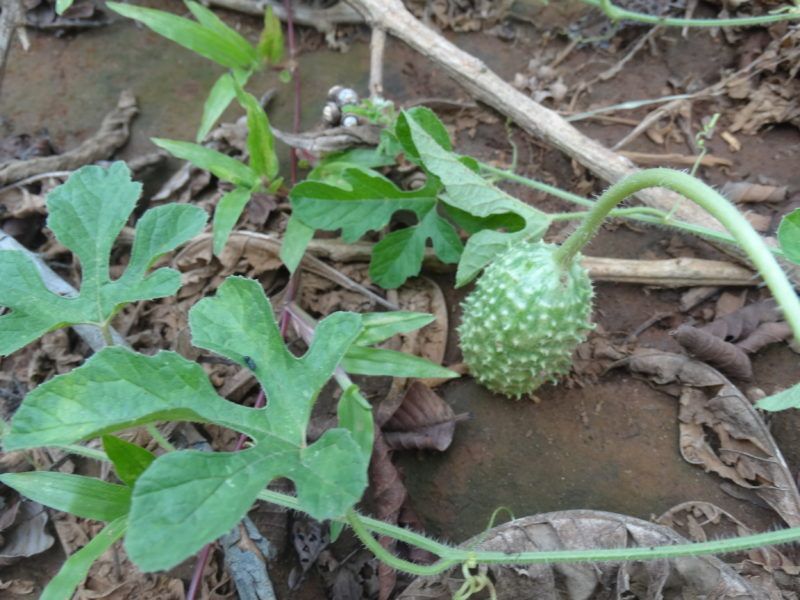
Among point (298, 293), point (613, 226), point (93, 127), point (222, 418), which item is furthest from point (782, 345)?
point (93, 127)

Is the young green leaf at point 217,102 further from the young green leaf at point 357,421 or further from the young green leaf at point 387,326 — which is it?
the young green leaf at point 357,421

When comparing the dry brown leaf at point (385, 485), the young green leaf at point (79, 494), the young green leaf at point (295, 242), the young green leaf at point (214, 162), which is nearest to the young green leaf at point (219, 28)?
the young green leaf at point (214, 162)

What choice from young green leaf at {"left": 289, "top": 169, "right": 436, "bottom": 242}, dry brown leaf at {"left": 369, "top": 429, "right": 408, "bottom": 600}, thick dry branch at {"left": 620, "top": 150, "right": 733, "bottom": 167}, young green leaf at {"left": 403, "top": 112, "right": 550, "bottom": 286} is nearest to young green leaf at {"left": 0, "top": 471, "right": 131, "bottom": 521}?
dry brown leaf at {"left": 369, "top": 429, "right": 408, "bottom": 600}

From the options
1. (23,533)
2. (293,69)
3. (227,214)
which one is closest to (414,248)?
(227,214)

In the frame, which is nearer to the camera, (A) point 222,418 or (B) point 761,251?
(B) point 761,251

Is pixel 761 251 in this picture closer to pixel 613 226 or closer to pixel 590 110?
pixel 613 226

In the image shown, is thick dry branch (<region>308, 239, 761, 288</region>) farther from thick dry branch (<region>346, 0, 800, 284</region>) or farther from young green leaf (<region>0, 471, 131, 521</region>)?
young green leaf (<region>0, 471, 131, 521</region>)
